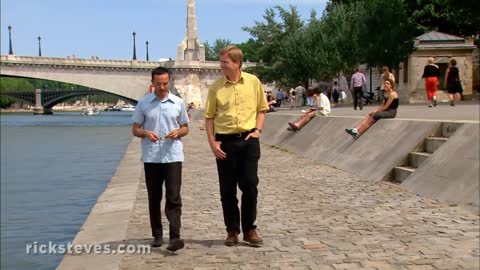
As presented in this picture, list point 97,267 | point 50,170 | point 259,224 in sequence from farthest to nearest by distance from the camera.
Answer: point 50,170 < point 259,224 < point 97,267

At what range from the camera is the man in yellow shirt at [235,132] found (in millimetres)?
6270

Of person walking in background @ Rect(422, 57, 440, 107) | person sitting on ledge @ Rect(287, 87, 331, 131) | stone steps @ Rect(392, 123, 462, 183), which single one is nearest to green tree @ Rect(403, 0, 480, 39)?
person walking in background @ Rect(422, 57, 440, 107)

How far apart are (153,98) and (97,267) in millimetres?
1677

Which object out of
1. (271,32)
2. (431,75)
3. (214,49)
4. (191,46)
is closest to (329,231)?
(431,75)

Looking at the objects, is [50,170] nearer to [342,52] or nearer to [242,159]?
[242,159]

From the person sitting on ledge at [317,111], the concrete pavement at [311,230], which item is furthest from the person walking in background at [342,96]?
the concrete pavement at [311,230]

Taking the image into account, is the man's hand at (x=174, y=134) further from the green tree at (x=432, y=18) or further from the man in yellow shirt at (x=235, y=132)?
the green tree at (x=432, y=18)

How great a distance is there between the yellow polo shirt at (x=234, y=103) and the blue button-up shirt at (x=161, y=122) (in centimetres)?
32

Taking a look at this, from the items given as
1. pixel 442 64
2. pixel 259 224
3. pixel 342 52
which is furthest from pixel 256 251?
pixel 342 52

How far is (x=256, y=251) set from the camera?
620cm

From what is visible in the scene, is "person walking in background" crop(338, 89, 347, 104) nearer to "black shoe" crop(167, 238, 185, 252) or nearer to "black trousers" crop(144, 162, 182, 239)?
"black trousers" crop(144, 162, 182, 239)

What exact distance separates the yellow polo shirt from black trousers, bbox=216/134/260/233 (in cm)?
12

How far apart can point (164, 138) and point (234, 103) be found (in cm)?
75

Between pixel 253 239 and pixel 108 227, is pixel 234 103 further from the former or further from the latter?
pixel 108 227
